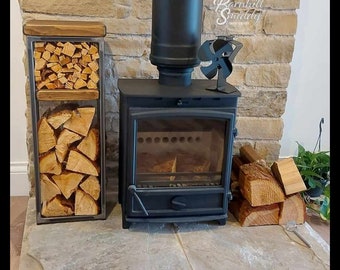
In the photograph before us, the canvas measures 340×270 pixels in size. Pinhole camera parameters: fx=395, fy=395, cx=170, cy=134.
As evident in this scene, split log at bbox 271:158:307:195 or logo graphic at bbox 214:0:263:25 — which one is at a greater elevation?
logo graphic at bbox 214:0:263:25

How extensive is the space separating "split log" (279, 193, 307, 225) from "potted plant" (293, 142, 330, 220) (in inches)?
10.5

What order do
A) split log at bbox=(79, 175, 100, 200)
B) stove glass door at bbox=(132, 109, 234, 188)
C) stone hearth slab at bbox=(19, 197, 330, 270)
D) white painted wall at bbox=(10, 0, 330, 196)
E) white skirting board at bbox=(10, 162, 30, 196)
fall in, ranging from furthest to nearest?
1. white skirting board at bbox=(10, 162, 30, 196)
2. white painted wall at bbox=(10, 0, 330, 196)
3. split log at bbox=(79, 175, 100, 200)
4. stove glass door at bbox=(132, 109, 234, 188)
5. stone hearth slab at bbox=(19, 197, 330, 270)

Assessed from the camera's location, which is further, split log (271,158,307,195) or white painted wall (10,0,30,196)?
white painted wall (10,0,30,196)

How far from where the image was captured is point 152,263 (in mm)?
1562

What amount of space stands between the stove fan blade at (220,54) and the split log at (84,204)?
30.2 inches

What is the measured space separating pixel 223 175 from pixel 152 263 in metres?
0.49

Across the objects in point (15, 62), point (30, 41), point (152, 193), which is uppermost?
point (30, 41)

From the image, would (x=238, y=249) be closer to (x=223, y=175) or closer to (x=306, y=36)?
(x=223, y=175)

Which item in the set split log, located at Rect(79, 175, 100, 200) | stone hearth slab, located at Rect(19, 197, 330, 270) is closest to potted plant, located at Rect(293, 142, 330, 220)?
stone hearth slab, located at Rect(19, 197, 330, 270)

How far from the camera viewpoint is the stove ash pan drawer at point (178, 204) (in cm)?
171

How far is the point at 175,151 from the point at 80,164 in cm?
43

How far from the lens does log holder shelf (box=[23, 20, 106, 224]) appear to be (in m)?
1.63

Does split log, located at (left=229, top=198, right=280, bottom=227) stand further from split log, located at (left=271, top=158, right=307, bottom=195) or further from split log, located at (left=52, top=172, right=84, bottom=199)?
split log, located at (left=52, top=172, right=84, bottom=199)
